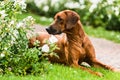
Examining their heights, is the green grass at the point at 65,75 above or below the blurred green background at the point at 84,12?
Answer: above

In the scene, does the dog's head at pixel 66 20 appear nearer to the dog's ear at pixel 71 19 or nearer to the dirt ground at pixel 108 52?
the dog's ear at pixel 71 19

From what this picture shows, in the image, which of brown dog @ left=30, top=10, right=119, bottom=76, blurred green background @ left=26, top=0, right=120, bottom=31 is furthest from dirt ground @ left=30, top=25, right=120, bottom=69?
blurred green background @ left=26, top=0, right=120, bottom=31

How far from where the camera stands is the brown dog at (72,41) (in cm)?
847

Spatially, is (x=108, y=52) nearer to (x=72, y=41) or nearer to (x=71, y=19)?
(x=72, y=41)

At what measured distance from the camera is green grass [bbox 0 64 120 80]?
23.9ft

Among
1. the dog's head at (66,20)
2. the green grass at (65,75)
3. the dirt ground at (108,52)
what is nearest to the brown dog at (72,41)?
the dog's head at (66,20)

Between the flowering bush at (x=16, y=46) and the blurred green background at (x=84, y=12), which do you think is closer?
the flowering bush at (x=16, y=46)

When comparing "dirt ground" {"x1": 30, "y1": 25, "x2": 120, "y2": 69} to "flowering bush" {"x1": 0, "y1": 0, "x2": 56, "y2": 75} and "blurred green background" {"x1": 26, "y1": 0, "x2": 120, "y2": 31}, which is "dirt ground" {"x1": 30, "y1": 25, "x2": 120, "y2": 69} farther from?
"blurred green background" {"x1": 26, "y1": 0, "x2": 120, "y2": 31}

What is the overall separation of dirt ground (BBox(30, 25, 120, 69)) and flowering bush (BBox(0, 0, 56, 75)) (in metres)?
2.76

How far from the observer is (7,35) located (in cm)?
753

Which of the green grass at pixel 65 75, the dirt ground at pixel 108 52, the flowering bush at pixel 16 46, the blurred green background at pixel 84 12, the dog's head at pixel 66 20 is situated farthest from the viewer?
the blurred green background at pixel 84 12

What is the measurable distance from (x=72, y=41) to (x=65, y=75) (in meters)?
1.08

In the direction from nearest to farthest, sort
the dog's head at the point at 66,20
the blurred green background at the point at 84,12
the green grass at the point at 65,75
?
the green grass at the point at 65,75 → the dog's head at the point at 66,20 → the blurred green background at the point at 84,12

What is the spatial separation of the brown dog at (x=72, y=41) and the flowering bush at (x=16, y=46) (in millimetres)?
700
